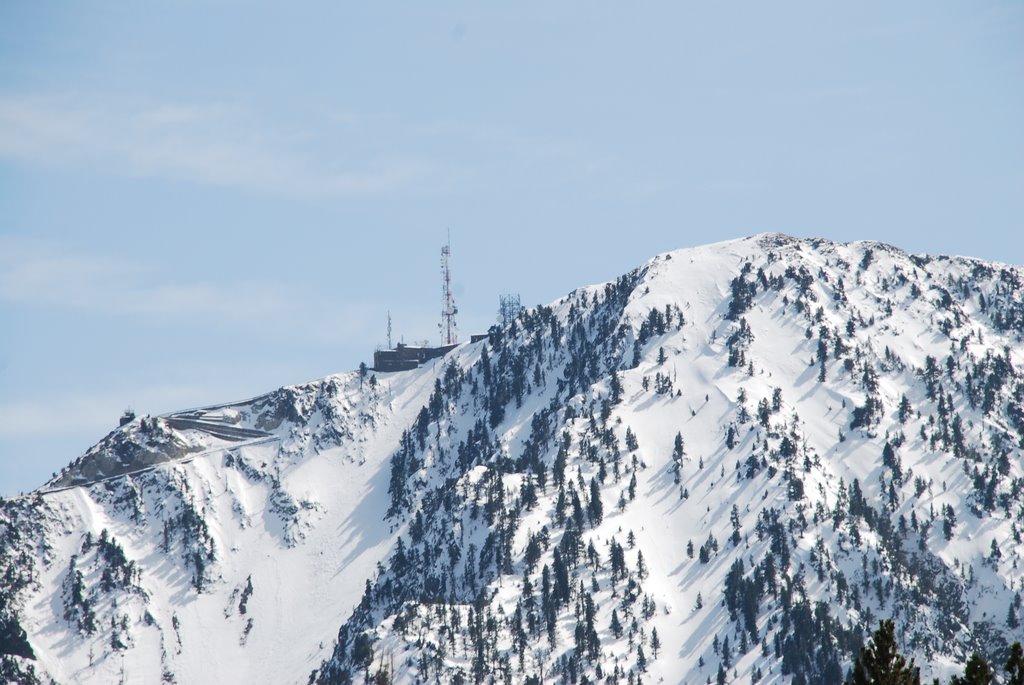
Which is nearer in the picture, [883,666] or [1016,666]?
[883,666]

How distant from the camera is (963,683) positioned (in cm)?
8406

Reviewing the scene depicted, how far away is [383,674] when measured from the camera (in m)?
75.3

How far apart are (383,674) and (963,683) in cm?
3004

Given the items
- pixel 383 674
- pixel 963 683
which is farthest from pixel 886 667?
pixel 383 674

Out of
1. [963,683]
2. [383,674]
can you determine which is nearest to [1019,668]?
[963,683]

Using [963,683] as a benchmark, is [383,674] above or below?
above

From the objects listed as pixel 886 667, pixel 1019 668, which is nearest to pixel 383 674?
pixel 886 667

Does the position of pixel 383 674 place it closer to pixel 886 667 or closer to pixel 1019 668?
pixel 886 667

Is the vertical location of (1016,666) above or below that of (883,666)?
below

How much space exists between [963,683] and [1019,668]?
2890mm

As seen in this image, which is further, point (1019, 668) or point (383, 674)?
point (1019, 668)

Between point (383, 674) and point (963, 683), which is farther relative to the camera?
point (963, 683)

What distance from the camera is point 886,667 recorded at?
271ft
